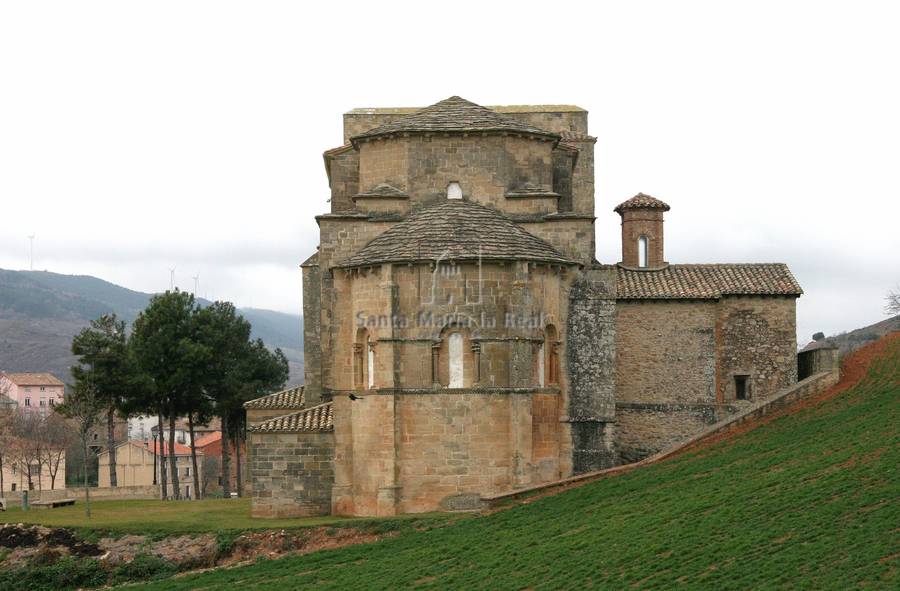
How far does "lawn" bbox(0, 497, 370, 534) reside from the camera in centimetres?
2591

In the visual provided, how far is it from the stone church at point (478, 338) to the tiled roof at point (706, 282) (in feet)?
0.24

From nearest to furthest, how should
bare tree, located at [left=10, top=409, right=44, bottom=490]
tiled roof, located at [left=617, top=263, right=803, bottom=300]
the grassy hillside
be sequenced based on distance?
the grassy hillside → tiled roof, located at [left=617, top=263, right=803, bottom=300] → bare tree, located at [left=10, top=409, right=44, bottom=490]

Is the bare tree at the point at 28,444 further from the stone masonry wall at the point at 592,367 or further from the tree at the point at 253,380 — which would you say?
the stone masonry wall at the point at 592,367

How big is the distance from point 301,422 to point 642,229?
13838mm

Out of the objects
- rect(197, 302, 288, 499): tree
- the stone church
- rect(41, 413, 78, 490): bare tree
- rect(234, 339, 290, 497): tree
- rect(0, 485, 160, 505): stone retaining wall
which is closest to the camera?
the stone church

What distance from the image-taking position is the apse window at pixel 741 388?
3247cm

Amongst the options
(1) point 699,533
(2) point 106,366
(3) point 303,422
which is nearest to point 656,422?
(3) point 303,422

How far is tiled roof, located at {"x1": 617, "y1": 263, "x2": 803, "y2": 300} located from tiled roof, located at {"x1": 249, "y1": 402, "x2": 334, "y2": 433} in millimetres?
9538

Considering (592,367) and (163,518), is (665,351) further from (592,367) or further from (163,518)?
(163,518)

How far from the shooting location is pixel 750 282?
32.9m

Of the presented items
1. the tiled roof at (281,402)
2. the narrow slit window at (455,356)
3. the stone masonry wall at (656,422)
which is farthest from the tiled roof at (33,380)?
the narrow slit window at (455,356)

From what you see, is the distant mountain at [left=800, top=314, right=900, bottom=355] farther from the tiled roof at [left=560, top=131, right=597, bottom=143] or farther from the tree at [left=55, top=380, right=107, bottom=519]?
the tree at [left=55, top=380, right=107, bottom=519]

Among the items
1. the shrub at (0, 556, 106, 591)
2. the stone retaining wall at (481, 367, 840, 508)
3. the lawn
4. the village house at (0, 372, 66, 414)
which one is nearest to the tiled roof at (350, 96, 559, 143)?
the stone retaining wall at (481, 367, 840, 508)

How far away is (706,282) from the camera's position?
1298 inches
